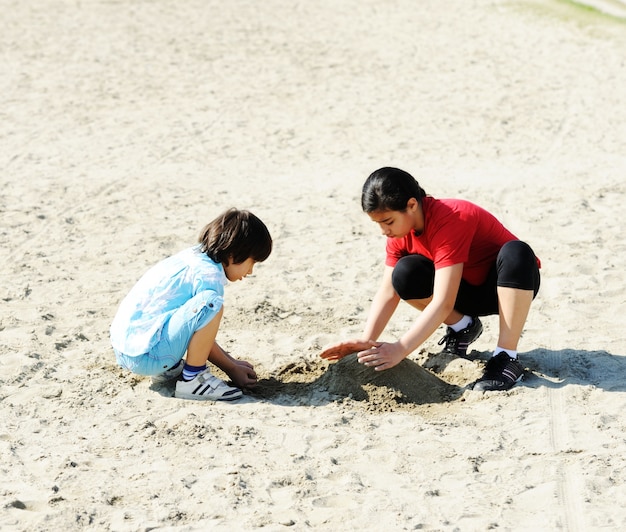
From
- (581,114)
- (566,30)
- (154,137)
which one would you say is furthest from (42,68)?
(566,30)

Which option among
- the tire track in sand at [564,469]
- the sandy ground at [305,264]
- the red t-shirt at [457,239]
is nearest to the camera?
the tire track in sand at [564,469]

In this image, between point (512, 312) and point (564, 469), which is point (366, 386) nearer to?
point (512, 312)

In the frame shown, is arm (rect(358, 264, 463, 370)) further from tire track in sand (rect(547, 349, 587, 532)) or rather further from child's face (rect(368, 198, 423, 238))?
tire track in sand (rect(547, 349, 587, 532))

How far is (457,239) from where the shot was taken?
413cm

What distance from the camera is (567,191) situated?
7113 millimetres

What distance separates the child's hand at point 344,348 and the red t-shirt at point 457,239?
49 centimetres

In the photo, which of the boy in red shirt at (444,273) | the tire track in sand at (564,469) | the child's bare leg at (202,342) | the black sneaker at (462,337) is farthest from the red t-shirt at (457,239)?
the child's bare leg at (202,342)

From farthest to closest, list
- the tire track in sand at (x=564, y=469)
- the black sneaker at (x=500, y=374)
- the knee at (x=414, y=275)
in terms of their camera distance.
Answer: the knee at (x=414, y=275) < the black sneaker at (x=500, y=374) < the tire track in sand at (x=564, y=469)

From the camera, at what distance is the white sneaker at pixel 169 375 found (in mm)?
4324

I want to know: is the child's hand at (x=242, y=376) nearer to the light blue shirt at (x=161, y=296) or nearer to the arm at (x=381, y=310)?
the light blue shirt at (x=161, y=296)

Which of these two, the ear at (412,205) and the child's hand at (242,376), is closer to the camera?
the ear at (412,205)

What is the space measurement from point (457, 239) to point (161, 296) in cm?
134

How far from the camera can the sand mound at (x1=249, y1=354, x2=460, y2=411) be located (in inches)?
168

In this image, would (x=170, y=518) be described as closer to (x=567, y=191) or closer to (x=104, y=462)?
(x=104, y=462)
